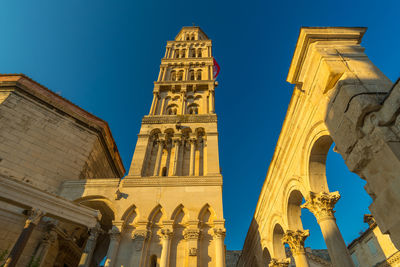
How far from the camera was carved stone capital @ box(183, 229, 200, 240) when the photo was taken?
9812 millimetres

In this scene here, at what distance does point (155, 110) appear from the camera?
1753cm

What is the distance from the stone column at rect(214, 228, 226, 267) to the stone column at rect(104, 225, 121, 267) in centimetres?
420

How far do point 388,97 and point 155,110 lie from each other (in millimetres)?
15041

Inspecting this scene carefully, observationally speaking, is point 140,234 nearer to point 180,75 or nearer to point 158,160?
point 158,160

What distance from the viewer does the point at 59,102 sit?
591 inches

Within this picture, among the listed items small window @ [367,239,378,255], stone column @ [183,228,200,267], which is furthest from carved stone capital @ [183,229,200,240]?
small window @ [367,239,378,255]

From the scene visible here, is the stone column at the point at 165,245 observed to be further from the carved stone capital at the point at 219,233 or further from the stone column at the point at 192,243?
the carved stone capital at the point at 219,233

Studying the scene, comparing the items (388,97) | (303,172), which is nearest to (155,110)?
(303,172)

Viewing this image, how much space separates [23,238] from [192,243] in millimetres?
5970

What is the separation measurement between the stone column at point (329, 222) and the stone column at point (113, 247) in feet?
25.2

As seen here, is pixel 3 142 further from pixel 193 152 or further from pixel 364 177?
pixel 364 177

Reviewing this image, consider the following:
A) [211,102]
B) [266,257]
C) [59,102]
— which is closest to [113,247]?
[266,257]

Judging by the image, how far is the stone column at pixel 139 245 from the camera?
9249 mm

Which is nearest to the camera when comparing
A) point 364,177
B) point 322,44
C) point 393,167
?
point 393,167
